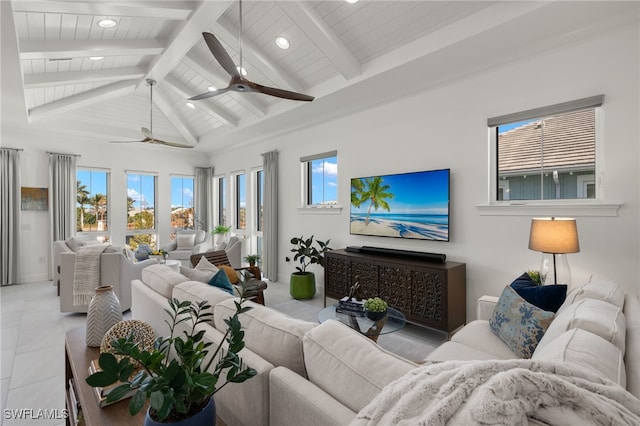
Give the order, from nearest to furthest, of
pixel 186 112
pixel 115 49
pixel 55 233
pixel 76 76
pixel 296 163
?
pixel 115 49 → pixel 76 76 → pixel 296 163 → pixel 55 233 → pixel 186 112

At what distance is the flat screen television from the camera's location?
3605 mm

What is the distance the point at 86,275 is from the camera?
400 centimetres

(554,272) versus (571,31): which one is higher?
(571,31)

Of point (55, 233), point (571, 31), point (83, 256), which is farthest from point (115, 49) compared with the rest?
point (571, 31)

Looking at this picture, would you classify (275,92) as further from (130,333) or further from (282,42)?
(130,333)

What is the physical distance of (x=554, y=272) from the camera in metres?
2.57

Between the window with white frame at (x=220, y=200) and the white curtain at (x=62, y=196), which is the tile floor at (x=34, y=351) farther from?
the window with white frame at (x=220, y=200)

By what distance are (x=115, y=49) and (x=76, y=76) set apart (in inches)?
47.3

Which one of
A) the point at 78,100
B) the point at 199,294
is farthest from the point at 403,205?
the point at 78,100

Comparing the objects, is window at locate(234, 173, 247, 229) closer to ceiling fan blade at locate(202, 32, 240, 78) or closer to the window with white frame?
the window with white frame

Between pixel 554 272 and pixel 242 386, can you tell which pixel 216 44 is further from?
pixel 554 272

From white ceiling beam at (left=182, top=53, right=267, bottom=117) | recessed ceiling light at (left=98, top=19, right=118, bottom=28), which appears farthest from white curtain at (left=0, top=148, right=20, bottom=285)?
recessed ceiling light at (left=98, top=19, right=118, bottom=28)

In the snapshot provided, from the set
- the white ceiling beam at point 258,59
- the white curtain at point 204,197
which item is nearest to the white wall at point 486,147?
the white ceiling beam at point 258,59

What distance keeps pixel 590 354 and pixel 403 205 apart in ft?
9.68
